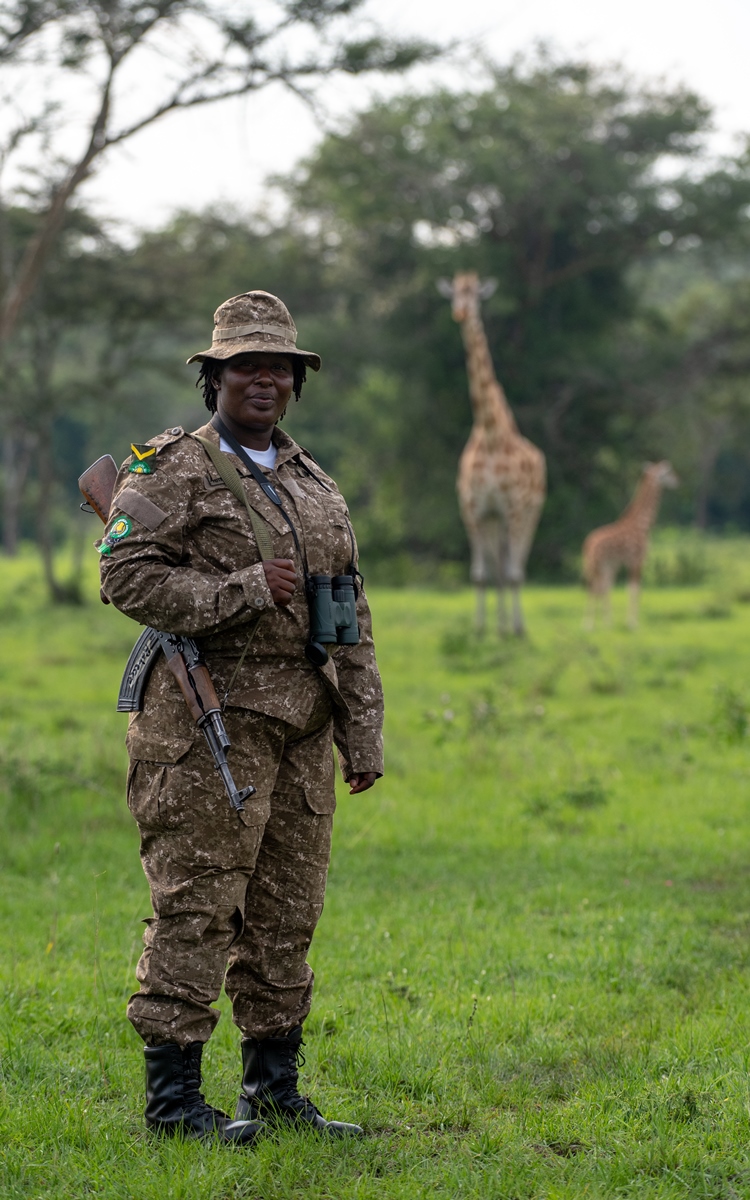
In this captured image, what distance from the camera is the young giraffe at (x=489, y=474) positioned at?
1806cm

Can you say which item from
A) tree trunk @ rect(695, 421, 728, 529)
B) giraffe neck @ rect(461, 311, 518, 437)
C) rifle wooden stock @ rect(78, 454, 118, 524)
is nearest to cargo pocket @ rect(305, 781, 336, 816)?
rifle wooden stock @ rect(78, 454, 118, 524)

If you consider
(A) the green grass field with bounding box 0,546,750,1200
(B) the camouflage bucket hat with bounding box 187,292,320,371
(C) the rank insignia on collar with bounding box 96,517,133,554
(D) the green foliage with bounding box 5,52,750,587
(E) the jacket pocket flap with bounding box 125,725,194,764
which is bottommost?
(A) the green grass field with bounding box 0,546,750,1200

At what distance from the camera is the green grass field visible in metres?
3.67

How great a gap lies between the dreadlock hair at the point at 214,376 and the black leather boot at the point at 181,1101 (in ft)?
5.68

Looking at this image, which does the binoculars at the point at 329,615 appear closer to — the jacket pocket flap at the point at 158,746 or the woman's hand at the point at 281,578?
the woman's hand at the point at 281,578

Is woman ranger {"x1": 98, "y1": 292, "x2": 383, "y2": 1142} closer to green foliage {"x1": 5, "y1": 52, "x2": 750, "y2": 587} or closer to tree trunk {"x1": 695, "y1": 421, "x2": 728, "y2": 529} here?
green foliage {"x1": 5, "y1": 52, "x2": 750, "y2": 587}

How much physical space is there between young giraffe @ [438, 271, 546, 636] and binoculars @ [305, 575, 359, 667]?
13.9 meters

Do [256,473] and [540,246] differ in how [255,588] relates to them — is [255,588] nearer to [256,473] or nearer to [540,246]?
[256,473]

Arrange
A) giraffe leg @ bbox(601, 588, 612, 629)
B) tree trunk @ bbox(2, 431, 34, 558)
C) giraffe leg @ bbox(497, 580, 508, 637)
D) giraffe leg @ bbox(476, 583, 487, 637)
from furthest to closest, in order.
A: tree trunk @ bbox(2, 431, 34, 558)
giraffe leg @ bbox(601, 588, 612, 629)
giraffe leg @ bbox(476, 583, 487, 637)
giraffe leg @ bbox(497, 580, 508, 637)

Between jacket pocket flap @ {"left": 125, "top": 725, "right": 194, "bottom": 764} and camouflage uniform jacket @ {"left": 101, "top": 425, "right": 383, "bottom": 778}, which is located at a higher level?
camouflage uniform jacket @ {"left": 101, "top": 425, "right": 383, "bottom": 778}

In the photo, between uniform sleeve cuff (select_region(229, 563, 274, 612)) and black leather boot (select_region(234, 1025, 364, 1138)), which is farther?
black leather boot (select_region(234, 1025, 364, 1138))

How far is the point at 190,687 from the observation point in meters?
3.56

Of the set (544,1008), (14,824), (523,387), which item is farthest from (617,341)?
(544,1008)

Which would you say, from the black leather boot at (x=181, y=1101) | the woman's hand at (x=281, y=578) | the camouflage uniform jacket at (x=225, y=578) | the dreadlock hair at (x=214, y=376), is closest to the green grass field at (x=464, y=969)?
the black leather boot at (x=181, y=1101)
